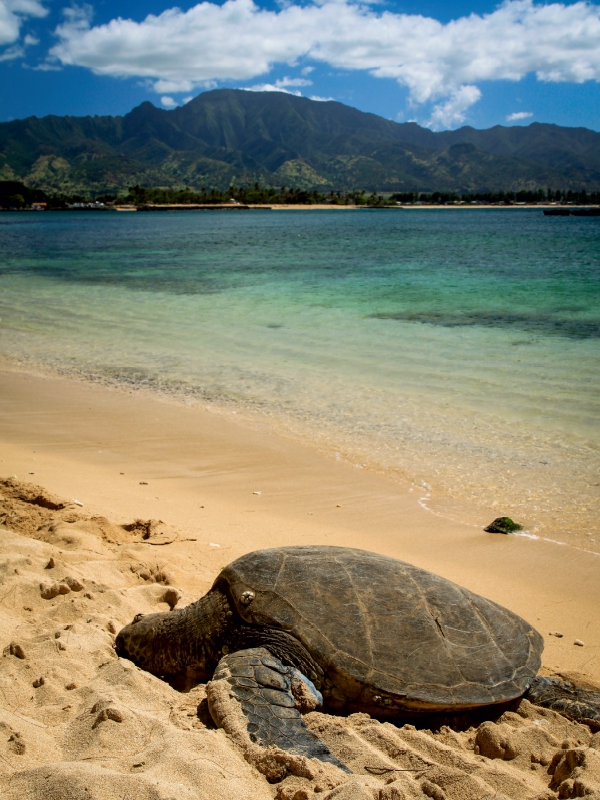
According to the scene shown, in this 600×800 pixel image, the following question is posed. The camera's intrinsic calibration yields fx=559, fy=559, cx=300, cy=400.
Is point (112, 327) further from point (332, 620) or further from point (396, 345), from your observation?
point (332, 620)

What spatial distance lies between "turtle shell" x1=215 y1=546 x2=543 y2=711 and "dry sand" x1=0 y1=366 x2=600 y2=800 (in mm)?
183

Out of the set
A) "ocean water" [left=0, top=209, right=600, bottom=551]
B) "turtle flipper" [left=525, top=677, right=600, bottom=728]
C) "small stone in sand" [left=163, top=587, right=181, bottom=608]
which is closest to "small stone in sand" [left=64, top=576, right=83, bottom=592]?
"small stone in sand" [left=163, top=587, right=181, bottom=608]

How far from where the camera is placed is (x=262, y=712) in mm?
2693

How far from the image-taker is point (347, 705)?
2996 millimetres

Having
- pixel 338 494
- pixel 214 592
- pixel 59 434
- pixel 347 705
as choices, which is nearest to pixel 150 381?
pixel 59 434

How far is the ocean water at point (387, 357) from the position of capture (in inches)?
262

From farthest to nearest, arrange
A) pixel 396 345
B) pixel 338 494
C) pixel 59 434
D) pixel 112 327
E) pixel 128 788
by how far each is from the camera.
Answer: pixel 112 327 → pixel 396 345 → pixel 59 434 → pixel 338 494 → pixel 128 788

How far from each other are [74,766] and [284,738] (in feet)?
2.96

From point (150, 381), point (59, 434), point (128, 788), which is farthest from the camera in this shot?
point (150, 381)

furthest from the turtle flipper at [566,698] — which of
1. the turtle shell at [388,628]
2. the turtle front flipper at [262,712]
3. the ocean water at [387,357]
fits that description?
the ocean water at [387,357]

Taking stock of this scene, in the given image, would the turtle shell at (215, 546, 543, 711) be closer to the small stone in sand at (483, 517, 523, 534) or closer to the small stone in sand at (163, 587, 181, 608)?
the small stone in sand at (163, 587, 181, 608)

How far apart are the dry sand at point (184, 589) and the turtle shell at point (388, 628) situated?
0.60ft

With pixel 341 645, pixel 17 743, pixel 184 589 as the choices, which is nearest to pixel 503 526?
pixel 341 645

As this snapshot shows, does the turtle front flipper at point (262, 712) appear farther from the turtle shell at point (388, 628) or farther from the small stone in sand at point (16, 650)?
the small stone in sand at point (16, 650)
